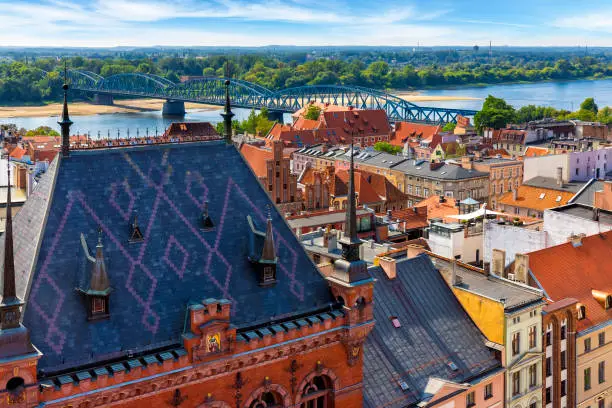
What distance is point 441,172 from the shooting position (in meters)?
118

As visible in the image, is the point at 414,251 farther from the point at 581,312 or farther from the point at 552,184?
the point at 552,184

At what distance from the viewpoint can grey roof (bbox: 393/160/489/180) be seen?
116500 mm

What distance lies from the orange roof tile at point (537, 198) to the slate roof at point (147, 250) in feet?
215

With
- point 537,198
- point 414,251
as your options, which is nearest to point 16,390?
point 414,251

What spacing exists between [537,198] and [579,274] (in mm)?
44320

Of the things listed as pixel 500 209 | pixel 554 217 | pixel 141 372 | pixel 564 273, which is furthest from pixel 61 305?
pixel 500 209

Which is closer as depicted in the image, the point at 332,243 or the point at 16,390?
the point at 16,390

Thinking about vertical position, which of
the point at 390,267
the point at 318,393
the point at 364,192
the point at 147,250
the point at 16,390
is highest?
the point at 147,250

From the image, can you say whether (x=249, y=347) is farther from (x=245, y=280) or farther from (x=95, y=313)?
(x=95, y=313)

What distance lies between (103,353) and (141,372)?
1.31 m

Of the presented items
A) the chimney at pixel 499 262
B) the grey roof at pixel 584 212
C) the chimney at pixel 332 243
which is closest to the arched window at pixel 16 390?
the chimney at pixel 499 262

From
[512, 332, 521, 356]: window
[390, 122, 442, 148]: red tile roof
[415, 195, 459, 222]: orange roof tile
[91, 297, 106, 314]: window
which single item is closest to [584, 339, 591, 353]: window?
[512, 332, 521, 356]: window

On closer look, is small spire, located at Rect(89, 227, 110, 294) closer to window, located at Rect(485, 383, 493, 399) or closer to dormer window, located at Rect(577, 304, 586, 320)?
window, located at Rect(485, 383, 493, 399)

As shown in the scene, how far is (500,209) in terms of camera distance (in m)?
97.4
